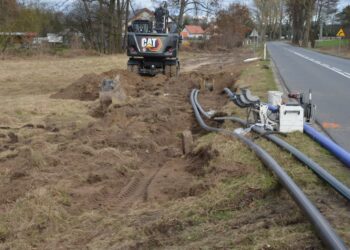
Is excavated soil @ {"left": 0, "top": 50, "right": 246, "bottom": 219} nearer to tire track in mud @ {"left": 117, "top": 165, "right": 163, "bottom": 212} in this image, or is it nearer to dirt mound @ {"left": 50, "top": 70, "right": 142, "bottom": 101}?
tire track in mud @ {"left": 117, "top": 165, "right": 163, "bottom": 212}

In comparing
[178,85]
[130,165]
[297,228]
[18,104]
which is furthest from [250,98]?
[178,85]

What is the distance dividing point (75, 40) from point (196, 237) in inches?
2156

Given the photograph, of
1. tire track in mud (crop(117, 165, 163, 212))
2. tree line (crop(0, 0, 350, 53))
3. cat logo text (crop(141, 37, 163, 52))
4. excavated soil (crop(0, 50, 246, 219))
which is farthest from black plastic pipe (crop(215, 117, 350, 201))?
tree line (crop(0, 0, 350, 53))

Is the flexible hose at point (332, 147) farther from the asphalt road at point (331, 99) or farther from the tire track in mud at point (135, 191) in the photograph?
the tire track in mud at point (135, 191)

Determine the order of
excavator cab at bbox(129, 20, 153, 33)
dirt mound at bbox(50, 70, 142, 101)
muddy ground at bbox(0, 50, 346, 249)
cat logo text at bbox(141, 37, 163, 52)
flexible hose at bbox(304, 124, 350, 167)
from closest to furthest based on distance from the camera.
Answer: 1. muddy ground at bbox(0, 50, 346, 249)
2. flexible hose at bbox(304, 124, 350, 167)
3. dirt mound at bbox(50, 70, 142, 101)
4. cat logo text at bbox(141, 37, 163, 52)
5. excavator cab at bbox(129, 20, 153, 33)

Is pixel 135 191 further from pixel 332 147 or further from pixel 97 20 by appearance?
pixel 97 20

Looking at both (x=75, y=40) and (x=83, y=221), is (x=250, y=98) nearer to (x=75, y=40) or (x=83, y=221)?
(x=83, y=221)

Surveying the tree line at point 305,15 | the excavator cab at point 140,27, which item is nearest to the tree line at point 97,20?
the tree line at point 305,15

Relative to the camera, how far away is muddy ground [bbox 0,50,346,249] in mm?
5102

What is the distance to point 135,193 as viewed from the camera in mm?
7102

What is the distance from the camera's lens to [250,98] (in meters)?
9.67

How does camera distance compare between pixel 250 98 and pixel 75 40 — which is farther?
pixel 75 40

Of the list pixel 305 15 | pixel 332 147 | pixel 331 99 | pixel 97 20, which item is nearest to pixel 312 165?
pixel 332 147

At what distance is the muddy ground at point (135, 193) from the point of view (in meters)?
5.10
